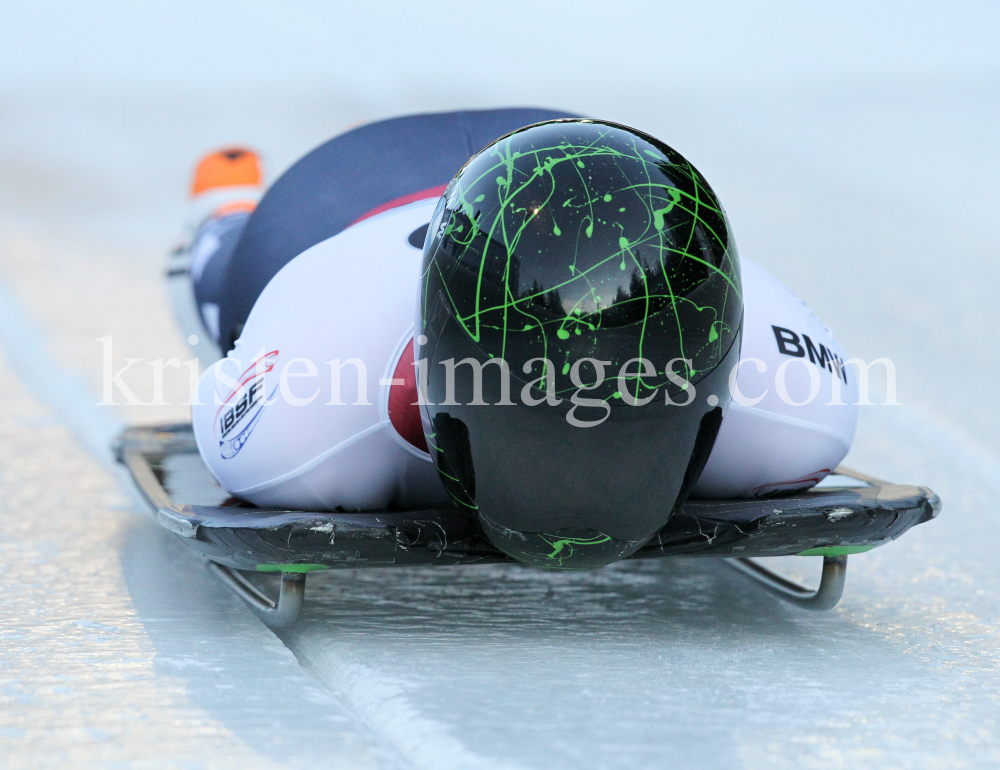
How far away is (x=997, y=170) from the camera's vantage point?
5.44 metres

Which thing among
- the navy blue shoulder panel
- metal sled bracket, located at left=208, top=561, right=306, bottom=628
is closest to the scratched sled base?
metal sled bracket, located at left=208, top=561, right=306, bottom=628

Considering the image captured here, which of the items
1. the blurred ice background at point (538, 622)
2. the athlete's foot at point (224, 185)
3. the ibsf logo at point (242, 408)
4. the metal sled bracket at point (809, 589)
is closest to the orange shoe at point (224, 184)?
the athlete's foot at point (224, 185)

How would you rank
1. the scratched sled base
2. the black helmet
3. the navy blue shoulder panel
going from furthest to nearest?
the navy blue shoulder panel
the scratched sled base
the black helmet

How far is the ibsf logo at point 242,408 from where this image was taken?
1521 millimetres

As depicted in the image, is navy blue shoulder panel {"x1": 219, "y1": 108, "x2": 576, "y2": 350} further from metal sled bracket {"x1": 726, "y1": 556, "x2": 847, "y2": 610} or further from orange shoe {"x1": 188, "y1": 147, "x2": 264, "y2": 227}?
metal sled bracket {"x1": 726, "y1": 556, "x2": 847, "y2": 610}

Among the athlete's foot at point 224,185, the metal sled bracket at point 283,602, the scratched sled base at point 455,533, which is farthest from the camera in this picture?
the athlete's foot at point 224,185

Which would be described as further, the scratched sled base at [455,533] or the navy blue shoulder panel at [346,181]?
the navy blue shoulder panel at [346,181]

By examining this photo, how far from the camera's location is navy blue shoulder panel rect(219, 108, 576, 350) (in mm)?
1930

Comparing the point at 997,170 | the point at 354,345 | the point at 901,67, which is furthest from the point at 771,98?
the point at 354,345

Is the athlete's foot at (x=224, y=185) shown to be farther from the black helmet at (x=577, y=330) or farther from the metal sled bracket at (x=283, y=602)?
the black helmet at (x=577, y=330)

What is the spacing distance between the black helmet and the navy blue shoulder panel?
0.61m

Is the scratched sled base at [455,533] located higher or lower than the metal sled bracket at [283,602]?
higher

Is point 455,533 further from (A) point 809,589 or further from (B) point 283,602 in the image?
(A) point 809,589

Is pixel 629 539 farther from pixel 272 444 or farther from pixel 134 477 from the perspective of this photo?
pixel 134 477
